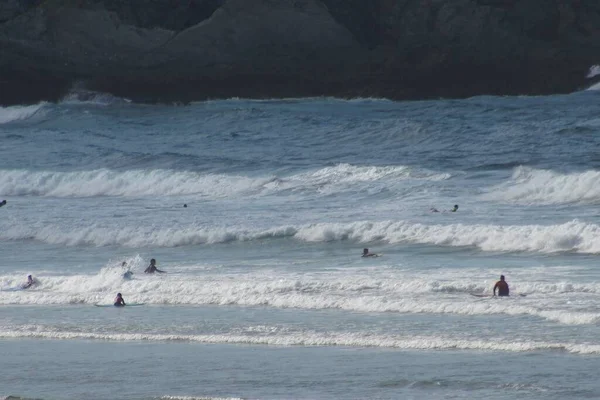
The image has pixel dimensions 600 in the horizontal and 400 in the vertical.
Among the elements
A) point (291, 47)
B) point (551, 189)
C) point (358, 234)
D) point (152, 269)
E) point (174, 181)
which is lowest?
point (152, 269)

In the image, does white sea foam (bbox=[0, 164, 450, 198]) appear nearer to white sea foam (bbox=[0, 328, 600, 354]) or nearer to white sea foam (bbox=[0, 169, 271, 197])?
white sea foam (bbox=[0, 169, 271, 197])

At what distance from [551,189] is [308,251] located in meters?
5.66

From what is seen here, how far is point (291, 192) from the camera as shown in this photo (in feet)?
102

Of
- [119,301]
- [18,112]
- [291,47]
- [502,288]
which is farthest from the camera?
[291,47]

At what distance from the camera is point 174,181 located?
3372 cm

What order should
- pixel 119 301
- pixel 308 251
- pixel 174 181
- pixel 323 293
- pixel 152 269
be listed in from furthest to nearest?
1. pixel 174 181
2. pixel 308 251
3. pixel 152 269
4. pixel 119 301
5. pixel 323 293

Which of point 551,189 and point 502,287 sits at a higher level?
point 551,189

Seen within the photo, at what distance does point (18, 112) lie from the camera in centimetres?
4916

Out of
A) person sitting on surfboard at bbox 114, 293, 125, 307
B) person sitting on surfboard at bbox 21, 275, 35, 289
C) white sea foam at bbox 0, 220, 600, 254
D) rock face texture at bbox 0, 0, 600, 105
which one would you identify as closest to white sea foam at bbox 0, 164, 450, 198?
white sea foam at bbox 0, 220, 600, 254

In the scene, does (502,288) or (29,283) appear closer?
(502,288)

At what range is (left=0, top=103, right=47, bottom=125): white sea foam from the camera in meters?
48.8

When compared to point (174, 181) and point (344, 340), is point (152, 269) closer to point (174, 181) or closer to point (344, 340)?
point (344, 340)

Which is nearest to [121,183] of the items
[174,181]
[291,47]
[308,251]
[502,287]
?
[174,181]

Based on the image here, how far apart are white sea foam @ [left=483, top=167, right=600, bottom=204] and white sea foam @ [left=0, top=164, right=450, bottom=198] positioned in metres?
2.39
